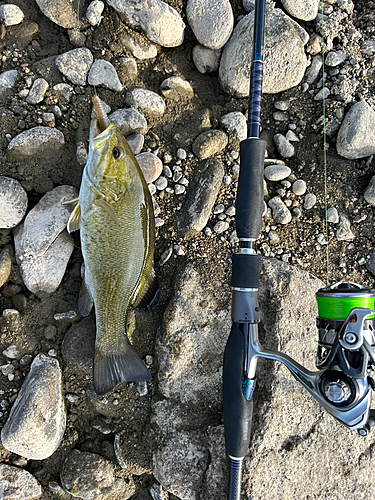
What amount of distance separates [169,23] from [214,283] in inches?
76.6

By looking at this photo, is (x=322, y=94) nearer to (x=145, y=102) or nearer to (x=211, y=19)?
(x=211, y=19)

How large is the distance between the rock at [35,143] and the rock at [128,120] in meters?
0.41

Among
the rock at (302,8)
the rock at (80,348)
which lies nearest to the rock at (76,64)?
the rock at (302,8)

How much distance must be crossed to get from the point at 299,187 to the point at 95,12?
1.98 metres

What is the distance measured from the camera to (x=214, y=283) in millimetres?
2797

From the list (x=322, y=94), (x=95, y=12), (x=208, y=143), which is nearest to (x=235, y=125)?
(x=208, y=143)

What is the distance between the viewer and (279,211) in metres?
2.94

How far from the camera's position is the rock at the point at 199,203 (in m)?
2.81

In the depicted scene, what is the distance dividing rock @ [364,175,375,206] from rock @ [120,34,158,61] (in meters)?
1.94

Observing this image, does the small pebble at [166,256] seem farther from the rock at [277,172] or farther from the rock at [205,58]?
the rock at [205,58]

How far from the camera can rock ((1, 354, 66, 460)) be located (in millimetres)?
2615

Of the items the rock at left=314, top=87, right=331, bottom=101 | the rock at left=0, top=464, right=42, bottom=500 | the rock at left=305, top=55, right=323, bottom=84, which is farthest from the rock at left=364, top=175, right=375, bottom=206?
the rock at left=0, top=464, right=42, bottom=500

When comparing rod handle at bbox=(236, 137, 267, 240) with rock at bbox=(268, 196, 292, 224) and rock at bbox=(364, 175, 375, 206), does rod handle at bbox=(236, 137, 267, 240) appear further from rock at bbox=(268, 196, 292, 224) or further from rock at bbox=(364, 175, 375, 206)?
rock at bbox=(364, 175, 375, 206)

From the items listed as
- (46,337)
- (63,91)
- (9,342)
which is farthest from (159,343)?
(63,91)
